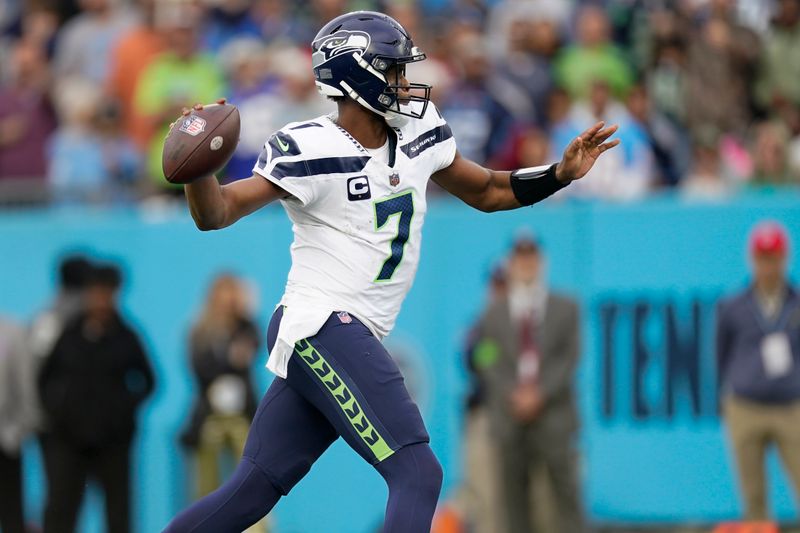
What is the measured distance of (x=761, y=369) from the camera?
1031 cm

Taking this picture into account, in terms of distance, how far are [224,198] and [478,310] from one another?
6.45m

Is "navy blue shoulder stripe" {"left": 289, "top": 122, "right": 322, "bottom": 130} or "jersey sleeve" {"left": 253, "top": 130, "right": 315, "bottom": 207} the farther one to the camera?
"navy blue shoulder stripe" {"left": 289, "top": 122, "right": 322, "bottom": 130}

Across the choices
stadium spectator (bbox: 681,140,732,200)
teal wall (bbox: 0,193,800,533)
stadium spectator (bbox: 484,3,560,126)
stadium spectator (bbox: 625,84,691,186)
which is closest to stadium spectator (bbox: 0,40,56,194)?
teal wall (bbox: 0,193,800,533)

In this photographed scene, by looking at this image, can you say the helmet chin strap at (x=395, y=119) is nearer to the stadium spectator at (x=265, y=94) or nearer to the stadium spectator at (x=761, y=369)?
the stadium spectator at (x=761, y=369)

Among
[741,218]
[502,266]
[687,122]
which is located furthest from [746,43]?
[502,266]

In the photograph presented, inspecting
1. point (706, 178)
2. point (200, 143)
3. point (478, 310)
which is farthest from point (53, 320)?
point (200, 143)

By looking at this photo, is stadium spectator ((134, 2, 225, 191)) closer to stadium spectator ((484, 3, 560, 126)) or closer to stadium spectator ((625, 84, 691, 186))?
stadium spectator ((484, 3, 560, 126))

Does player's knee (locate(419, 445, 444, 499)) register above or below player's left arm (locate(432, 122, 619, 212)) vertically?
below

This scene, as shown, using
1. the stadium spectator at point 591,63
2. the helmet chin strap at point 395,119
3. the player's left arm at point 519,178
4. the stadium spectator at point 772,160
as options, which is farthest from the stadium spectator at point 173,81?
the helmet chin strap at point 395,119

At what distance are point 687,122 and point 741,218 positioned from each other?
109cm

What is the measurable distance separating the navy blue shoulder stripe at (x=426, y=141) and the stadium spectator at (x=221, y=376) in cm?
542

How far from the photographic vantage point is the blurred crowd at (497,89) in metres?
11.9

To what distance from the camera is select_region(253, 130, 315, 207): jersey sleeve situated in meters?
5.64

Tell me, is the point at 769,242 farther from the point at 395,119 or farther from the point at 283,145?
the point at 283,145
